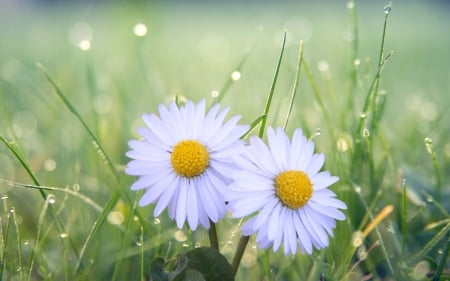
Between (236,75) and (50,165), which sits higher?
(236,75)

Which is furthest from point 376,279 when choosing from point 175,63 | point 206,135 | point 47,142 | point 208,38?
point 208,38

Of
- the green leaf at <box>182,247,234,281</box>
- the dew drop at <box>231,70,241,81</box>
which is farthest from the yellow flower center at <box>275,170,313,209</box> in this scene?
the dew drop at <box>231,70,241,81</box>

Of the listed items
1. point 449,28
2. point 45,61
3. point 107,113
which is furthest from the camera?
point 449,28

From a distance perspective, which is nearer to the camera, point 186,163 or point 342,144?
point 186,163

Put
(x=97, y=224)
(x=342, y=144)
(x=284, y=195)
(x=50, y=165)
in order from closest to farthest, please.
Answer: (x=284, y=195) < (x=97, y=224) < (x=342, y=144) < (x=50, y=165)

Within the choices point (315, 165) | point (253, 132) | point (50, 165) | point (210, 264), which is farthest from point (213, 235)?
point (50, 165)

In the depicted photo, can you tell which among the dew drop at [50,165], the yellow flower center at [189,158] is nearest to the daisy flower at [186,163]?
the yellow flower center at [189,158]

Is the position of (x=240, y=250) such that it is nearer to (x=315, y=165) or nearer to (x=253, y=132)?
(x=315, y=165)

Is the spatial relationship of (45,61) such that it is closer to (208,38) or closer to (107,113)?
(107,113)
